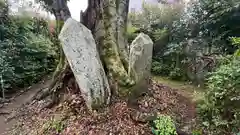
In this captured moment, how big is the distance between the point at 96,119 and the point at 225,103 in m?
1.86

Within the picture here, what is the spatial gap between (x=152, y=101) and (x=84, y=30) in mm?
1840

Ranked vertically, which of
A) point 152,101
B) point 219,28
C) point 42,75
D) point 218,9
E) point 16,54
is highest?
point 218,9

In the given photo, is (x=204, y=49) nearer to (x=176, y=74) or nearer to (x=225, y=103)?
(x=176, y=74)

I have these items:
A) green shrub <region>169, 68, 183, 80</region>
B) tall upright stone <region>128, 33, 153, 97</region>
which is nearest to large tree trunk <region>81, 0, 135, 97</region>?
tall upright stone <region>128, 33, 153, 97</region>

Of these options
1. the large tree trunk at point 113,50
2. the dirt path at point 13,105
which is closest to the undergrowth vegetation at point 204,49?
the large tree trunk at point 113,50

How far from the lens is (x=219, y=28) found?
224 inches

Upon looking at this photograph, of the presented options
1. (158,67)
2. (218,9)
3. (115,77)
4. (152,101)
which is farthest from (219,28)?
(115,77)

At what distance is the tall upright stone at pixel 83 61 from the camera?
124 inches

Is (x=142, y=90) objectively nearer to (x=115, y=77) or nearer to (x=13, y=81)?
(x=115, y=77)

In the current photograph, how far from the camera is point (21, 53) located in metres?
6.21

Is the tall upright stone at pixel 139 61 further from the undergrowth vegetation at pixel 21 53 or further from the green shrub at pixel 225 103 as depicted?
the undergrowth vegetation at pixel 21 53

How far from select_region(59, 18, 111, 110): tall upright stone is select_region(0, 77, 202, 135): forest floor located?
223 millimetres

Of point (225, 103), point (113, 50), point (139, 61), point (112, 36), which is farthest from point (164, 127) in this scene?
point (112, 36)

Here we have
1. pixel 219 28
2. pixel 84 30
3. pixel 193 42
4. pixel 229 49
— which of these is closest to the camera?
pixel 84 30
